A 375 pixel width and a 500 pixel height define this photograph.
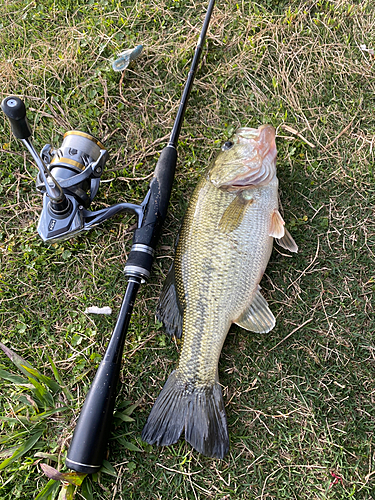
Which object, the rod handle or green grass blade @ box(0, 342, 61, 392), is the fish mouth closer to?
the rod handle

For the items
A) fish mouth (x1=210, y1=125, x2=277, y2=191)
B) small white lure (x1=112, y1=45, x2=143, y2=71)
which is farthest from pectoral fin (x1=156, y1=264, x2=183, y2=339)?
small white lure (x1=112, y1=45, x2=143, y2=71)

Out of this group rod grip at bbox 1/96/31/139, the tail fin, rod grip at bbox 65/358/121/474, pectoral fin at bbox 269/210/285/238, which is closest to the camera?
rod grip at bbox 1/96/31/139

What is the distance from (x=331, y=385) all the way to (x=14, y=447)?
2.20m

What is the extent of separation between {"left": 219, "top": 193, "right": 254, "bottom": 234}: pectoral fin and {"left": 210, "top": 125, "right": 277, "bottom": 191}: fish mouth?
3.2 inches

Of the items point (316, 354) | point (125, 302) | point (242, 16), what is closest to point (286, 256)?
point (316, 354)

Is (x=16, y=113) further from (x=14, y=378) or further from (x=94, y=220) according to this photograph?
(x=14, y=378)

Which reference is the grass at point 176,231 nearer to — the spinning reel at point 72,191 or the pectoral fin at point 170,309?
the pectoral fin at point 170,309

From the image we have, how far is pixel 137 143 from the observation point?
10.5 feet

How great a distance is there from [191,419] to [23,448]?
3.86ft

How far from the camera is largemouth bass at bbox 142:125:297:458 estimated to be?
2.40 meters

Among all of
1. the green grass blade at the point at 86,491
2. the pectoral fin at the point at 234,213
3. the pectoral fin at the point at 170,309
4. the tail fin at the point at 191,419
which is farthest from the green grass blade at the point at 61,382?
the pectoral fin at the point at 234,213

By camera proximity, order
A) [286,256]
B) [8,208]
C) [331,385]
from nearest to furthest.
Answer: [331,385] → [286,256] → [8,208]

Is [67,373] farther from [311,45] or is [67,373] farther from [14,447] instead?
[311,45]

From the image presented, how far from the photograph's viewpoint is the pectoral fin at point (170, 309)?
8.65 ft
